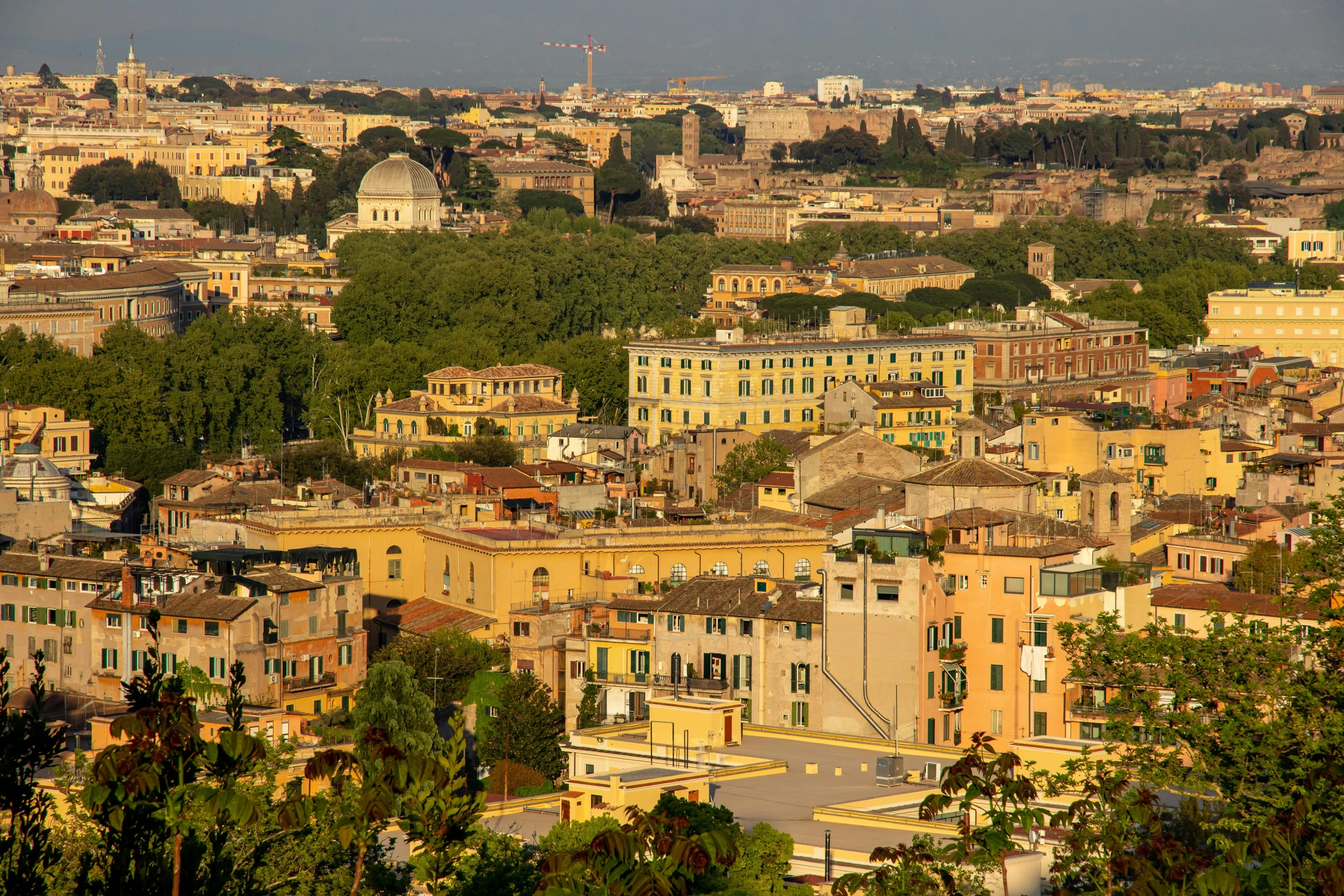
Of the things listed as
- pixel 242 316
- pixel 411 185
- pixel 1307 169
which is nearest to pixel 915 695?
pixel 242 316

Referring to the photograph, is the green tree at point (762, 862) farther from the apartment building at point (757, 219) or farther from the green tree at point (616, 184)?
the green tree at point (616, 184)

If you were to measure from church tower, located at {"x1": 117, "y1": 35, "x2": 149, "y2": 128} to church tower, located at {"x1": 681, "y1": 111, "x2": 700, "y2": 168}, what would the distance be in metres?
33.1

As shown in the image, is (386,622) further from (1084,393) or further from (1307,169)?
(1307,169)

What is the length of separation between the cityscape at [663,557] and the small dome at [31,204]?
0.50m

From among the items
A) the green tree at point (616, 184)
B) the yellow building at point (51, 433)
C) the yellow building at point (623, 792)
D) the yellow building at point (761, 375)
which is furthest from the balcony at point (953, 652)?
the green tree at point (616, 184)

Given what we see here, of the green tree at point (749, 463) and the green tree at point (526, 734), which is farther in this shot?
the green tree at point (749, 463)

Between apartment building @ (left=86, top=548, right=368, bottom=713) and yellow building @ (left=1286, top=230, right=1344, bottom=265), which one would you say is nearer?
apartment building @ (left=86, top=548, right=368, bottom=713)

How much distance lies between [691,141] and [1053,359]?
105m

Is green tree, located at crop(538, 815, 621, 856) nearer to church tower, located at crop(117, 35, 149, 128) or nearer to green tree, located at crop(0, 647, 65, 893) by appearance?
green tree, located at crop(0, 647, 65, 893)

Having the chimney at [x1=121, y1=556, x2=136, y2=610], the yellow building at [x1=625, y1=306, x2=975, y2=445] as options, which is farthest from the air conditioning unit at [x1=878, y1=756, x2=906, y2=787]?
the yellow building at [x1=625, y1=306, x2=975, y2=445]

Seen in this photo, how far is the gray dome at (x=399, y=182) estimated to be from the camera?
90625 mm

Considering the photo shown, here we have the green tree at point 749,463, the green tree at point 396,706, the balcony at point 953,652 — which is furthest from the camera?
the green tree at point 749,463

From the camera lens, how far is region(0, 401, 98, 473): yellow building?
4719cm

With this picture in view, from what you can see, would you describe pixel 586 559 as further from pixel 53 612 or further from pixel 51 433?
pixel 51 433
